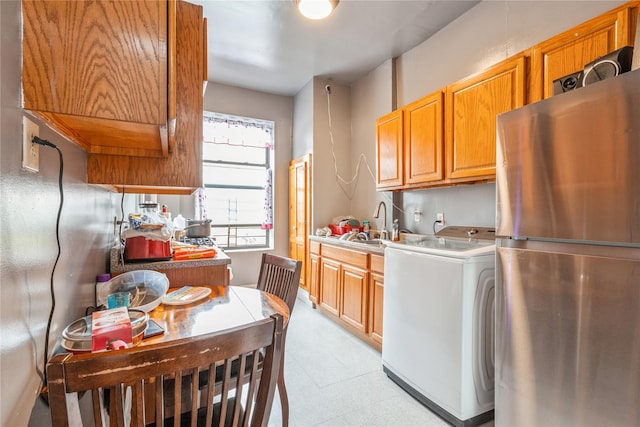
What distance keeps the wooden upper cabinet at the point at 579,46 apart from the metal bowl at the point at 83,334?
2244 mm

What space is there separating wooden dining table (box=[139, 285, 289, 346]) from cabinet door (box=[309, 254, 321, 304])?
2.06 m

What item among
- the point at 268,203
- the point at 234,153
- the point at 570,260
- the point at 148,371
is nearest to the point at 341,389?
the point at 570,260

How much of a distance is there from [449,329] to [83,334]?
1.70 m

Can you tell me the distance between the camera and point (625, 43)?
4.50 feet

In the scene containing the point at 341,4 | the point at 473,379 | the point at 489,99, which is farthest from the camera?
the point at 341,4

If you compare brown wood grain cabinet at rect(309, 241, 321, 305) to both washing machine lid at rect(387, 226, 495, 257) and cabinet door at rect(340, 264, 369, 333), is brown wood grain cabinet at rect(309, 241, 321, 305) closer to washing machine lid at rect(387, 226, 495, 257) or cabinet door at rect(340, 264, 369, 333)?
cabinet door at rect(340, 264, 369, 333)

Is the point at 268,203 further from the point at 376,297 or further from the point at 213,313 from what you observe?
the point at 213,313

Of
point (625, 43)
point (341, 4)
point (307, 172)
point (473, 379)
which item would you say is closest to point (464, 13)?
point (341, 4)

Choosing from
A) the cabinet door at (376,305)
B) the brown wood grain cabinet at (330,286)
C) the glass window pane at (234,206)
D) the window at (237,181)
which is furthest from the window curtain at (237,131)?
the cabinet door at (376,305)

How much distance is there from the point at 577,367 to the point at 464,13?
273cm

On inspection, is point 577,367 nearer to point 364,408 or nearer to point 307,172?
point 364,408

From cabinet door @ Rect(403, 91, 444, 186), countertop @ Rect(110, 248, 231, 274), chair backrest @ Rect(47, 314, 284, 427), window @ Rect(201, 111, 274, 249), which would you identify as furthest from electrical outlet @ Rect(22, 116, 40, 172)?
window @ Rect(201, 111, 274, 249)

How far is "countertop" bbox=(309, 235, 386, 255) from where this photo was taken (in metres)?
2.59

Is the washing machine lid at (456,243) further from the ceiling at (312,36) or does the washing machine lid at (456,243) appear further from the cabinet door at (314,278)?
the ceiling at (312,36)
